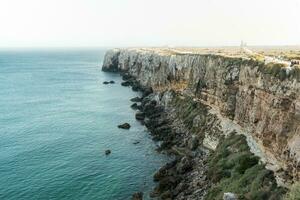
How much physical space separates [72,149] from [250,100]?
106 feet

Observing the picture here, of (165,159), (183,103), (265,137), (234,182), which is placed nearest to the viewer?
(234,182)

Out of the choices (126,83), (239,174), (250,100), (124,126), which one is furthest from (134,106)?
(239,174)

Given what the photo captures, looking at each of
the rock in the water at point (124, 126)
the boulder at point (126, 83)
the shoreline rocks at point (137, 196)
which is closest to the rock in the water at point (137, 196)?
the shoreline rocks at point (137, 196)

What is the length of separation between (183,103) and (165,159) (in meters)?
23.1

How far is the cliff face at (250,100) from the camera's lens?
4131 centimetres

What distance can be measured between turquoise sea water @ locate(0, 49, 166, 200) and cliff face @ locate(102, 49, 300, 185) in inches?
517

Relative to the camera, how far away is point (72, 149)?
67625mm

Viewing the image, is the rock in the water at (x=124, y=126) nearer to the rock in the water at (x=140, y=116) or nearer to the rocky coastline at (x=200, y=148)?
the rocky coastline at (x=200, y=148)

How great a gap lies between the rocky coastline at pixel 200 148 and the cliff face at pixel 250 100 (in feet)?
0.98

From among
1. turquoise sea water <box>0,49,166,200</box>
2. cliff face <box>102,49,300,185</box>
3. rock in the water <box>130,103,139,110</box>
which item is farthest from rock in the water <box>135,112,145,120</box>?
cliff face <box>102,49,300,185</box>

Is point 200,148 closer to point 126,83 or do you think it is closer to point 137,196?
point 137,196

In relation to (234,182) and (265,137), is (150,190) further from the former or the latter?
(265,137)

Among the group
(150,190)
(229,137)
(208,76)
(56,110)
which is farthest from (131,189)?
(56,110)

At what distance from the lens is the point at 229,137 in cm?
5706
